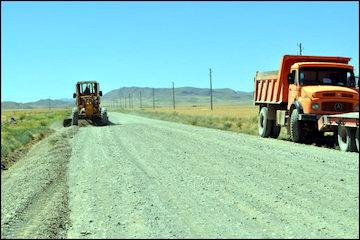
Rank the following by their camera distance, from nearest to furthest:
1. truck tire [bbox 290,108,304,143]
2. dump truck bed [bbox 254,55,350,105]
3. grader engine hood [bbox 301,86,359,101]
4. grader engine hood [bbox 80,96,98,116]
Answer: grader engine hood [bbox 301,86,359,101] < truck tire [bbox 290,108,304,143] < dump truck bed [bbox 254,55,350,105] < grader engine hood [bbox 80,96,98,116]

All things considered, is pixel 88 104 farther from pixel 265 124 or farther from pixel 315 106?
pixel 315 106

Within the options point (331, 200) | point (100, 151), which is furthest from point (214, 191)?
point (100, 151)

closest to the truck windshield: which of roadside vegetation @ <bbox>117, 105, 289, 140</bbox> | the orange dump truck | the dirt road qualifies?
the orange dump truck

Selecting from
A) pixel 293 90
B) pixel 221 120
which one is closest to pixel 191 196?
pixel 293 90

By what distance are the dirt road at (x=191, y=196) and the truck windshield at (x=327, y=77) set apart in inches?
204

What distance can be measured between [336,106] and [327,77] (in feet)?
5.90

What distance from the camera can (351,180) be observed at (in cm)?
1180

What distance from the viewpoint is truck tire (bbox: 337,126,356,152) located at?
18094 mm

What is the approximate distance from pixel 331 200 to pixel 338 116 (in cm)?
969

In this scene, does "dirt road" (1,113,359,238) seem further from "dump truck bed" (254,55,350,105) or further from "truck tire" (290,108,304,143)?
"dump truck bed" (254,55,350,105)

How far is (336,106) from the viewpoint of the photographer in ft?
Result: 68.6

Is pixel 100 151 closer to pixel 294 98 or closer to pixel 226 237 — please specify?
pixel 294 98

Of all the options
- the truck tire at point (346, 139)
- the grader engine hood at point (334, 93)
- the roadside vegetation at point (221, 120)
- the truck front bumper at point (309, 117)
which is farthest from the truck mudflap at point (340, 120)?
the roadside vegetation at point (221, 120)

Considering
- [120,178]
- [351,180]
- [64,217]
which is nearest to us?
[64,217]
